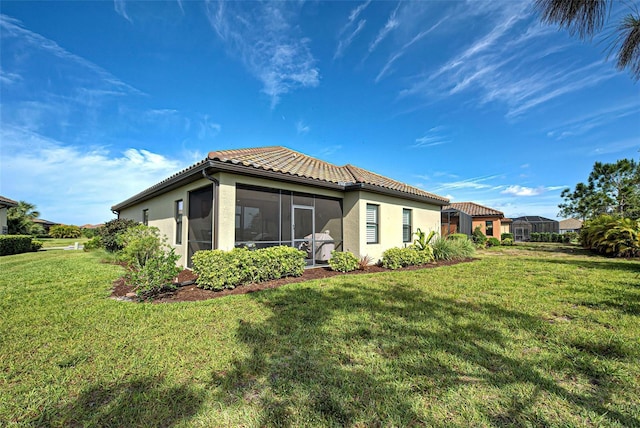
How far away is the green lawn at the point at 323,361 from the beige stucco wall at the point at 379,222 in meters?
4.16

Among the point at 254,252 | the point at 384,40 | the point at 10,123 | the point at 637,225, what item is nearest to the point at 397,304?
the point at 254,252

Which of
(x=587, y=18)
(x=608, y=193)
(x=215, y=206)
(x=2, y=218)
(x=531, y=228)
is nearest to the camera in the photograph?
(x=587, y=18)

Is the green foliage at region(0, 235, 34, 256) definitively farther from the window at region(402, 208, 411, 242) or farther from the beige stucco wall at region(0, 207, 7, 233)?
the window at region(402, 208, 411, 242)

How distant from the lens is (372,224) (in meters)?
9.95

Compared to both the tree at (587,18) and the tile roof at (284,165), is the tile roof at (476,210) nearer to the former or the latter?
the tile roof at (284,165)

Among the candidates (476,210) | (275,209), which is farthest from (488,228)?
(275,209)

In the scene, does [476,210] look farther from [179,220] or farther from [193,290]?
[193,290]

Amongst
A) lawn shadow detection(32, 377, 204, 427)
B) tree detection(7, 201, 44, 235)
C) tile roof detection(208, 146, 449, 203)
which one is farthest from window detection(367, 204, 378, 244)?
tree detection(7, 201, 44, 235)

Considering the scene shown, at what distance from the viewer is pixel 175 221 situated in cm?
957

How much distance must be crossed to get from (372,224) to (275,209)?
401cm

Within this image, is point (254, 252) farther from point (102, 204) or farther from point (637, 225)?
point (102, 204)

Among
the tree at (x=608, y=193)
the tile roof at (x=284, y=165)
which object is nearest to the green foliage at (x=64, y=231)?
the tile roof at (x=284, y=165)

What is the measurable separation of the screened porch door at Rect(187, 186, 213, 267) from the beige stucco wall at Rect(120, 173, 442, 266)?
0.22 m

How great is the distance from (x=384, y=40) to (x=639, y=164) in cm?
2386
